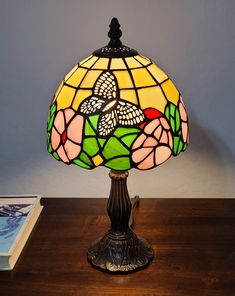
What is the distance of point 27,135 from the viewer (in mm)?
1186

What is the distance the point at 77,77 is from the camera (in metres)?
0.75

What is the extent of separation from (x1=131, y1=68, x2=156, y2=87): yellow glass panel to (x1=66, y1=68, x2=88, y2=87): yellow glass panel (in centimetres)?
9

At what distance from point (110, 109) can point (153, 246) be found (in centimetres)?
38

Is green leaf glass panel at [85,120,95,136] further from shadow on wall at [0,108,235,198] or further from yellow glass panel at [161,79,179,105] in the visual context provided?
shadow on wall at [0,108,235,198]

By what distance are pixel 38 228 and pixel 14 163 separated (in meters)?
0.29

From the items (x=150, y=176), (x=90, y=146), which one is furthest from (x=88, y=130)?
(x=150, y=176)

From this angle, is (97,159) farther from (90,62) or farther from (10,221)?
(10,221)

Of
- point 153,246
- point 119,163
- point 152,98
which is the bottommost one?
point 153,246

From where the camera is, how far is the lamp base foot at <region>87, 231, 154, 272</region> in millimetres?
852

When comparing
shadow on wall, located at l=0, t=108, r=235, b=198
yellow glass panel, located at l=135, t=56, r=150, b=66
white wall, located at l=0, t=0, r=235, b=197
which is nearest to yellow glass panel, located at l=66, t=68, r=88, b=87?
yellow glass panel, located at l=135, t=56, r=150, b=66

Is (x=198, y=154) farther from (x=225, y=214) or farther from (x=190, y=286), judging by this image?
(x=190, y=286)

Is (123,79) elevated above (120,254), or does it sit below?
above

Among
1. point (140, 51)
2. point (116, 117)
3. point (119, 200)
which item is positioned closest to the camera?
point (116, 117)

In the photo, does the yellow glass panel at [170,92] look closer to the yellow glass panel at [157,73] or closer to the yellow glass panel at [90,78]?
the yellow glass panel at [157,73]
